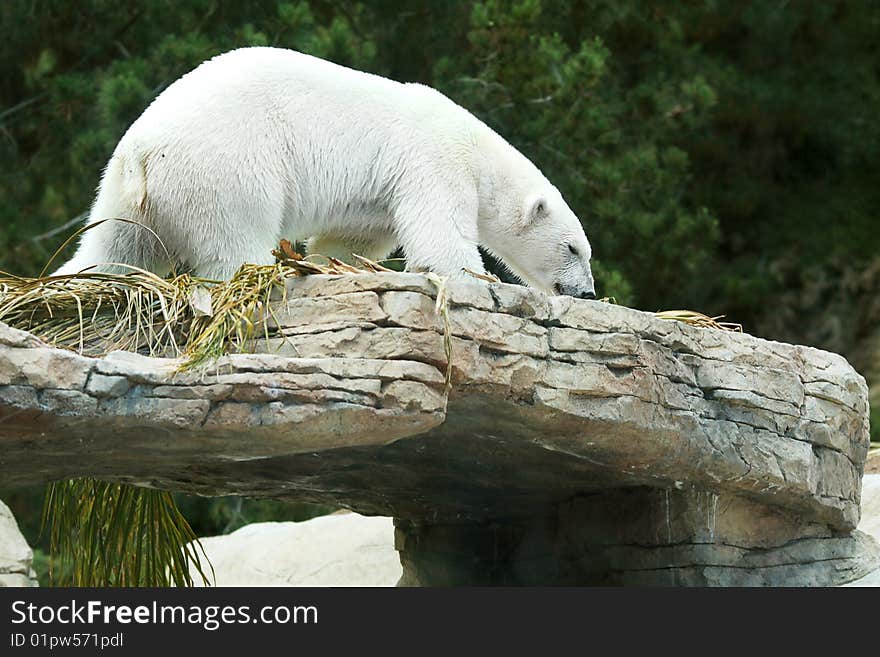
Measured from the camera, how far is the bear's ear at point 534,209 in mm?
5270

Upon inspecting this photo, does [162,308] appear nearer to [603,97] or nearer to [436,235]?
[436,235]

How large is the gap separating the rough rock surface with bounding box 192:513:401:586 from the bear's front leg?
114 inches

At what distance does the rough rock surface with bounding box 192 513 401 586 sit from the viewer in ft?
23.9

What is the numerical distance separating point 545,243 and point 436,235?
2.48 ft

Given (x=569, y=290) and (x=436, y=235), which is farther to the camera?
(x=569, y=290)

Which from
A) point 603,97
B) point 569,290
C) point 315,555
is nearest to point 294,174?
point 569,290

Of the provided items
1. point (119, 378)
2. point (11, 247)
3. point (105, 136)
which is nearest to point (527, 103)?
point (105, 136)

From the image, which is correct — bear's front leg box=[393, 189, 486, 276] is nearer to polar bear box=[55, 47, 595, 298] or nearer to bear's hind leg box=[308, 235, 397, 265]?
polar bear box=[55, 47, 595, 298]

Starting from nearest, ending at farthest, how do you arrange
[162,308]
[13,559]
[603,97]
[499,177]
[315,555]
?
[162,308] < [499,177] < [13,559] < [315,555] < [603,97]

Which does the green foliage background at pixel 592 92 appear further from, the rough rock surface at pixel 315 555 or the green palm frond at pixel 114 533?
the green palm frond at pixel 114 533

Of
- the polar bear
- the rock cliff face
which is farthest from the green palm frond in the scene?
the polar bear

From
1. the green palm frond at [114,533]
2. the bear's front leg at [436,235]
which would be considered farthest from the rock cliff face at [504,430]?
the bear's front leg at [436,235]

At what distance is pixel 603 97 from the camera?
9945mm

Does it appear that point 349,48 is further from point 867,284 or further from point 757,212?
point 867,284
